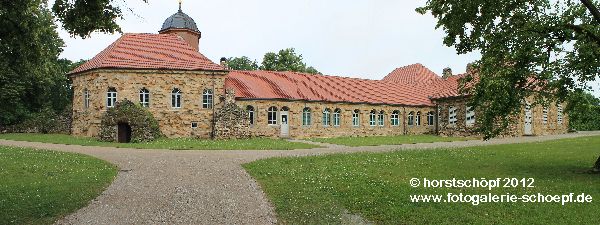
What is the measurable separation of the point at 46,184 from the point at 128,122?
1813cm

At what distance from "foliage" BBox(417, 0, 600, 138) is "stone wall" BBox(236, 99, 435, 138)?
22051 mm

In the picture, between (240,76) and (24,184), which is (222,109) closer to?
(240,76)

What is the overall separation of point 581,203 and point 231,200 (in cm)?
741

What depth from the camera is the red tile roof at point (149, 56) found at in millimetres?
31391

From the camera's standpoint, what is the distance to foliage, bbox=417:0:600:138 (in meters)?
11.8

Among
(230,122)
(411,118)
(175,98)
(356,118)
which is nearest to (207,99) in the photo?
(175,98)

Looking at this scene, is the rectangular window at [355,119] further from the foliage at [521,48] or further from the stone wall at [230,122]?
the foliage at [521,48]

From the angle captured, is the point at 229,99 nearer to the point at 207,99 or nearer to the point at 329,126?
the point at 207,99

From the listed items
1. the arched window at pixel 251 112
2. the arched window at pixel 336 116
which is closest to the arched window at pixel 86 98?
the arched window at pixel 251 112

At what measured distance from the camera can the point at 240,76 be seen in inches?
1449

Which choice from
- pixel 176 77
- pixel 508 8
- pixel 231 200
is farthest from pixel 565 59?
pixel 176 77

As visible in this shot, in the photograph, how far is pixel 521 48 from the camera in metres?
12.0

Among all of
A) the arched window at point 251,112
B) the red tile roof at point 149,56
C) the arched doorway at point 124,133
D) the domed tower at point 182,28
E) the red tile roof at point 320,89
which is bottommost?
the arched doorway at point 124,133

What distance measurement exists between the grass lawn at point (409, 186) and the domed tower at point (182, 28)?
27.4 m
